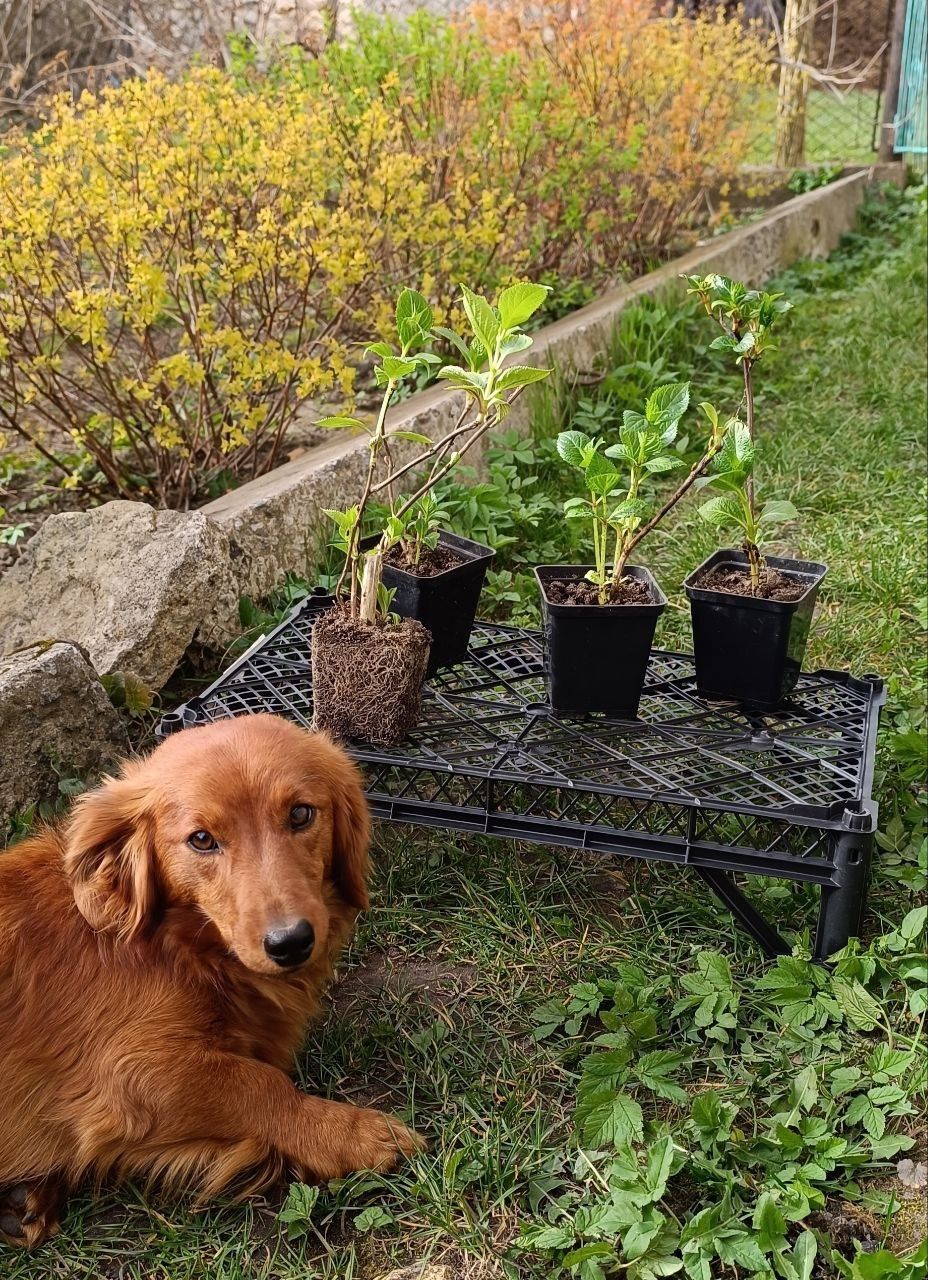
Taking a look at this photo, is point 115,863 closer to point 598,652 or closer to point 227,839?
point 227,839

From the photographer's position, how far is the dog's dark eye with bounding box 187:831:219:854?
192 centimetres

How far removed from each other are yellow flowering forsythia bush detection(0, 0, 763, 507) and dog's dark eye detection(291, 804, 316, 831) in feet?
6.51

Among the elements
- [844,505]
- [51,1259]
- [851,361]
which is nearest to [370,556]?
[51,1259]

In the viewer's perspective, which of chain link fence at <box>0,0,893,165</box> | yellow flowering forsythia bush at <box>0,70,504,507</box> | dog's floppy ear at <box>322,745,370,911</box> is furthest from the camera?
chain link fence at <box>0,0,893,165</box>

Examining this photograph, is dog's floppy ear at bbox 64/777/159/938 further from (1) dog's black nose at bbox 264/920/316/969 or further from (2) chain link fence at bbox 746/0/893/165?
(2) chain link fence at bbox 746/0/893/165

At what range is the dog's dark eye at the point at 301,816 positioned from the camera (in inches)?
77.4

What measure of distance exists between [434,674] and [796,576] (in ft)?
3.05

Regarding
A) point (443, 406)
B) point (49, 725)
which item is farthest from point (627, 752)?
point (443, 406)

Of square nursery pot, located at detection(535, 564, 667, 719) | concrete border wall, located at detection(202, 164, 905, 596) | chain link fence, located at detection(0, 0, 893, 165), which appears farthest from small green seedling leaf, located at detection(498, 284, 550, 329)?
chain link fence, located at detection(0, 0, 893, 165)

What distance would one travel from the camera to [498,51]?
674cm

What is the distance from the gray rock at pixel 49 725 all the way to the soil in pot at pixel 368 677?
0.60m

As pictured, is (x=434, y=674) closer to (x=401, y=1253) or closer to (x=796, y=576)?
(x=796, y=576)

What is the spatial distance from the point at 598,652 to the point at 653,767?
11.1 inches

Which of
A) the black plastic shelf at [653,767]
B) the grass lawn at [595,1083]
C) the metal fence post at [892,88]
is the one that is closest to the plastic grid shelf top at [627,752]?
the black plastic shelf at [653,767]
